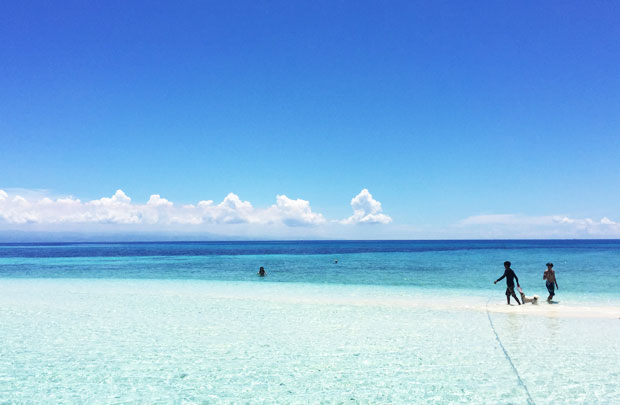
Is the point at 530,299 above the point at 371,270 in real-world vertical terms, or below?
above

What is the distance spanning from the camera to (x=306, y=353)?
11070 mm

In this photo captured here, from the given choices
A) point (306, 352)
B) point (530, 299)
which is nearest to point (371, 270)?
point (530, 299)

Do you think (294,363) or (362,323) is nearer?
(294,363)

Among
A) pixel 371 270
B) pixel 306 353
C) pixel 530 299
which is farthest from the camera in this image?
pixel 371 270

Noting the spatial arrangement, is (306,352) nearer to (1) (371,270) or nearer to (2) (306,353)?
(2) (306,353)

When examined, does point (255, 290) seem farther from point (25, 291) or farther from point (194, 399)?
point (194, 399)

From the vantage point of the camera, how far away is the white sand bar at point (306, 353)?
8180 mm

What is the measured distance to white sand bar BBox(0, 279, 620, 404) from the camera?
818 centimetres

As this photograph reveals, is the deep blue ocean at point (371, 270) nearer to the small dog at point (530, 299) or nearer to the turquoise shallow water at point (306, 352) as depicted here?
the small dog at point (530, 299)

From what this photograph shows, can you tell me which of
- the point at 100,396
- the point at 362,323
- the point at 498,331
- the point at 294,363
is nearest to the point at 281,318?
the point at 362,323

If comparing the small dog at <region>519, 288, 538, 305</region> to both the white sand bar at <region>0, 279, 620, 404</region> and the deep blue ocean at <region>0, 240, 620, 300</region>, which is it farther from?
the deep blue ocean at <region>0, 240, 620, 300</region>

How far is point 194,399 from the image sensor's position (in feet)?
25.9

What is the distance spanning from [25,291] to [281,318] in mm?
19734

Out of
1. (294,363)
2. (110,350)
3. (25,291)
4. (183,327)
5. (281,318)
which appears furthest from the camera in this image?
(25,291)
